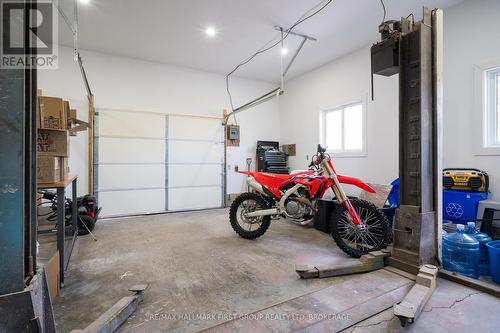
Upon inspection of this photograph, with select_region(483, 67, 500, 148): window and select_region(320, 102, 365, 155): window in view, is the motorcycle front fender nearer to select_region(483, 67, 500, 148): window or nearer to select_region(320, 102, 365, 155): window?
select_region(483, 67, 500, 148): window

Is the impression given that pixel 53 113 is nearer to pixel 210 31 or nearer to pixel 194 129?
pixel 210 31

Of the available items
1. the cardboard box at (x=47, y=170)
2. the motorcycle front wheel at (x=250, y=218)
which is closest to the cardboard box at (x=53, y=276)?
the cardboard box at (x=47, y=170)

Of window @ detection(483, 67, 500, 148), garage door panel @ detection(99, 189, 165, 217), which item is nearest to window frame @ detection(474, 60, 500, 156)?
window @ detection(483, 67, 500, 148)

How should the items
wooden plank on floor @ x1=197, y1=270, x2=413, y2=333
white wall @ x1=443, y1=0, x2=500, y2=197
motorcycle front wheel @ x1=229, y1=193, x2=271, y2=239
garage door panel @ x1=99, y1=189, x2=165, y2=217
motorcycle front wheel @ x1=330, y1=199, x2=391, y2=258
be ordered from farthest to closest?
garage door panel @ x1=99, y1=189, x2=165, y2=217 < motorcycle front wheel @ x1=229, y1=193, x2=271, y2=239 < white wall @ x1=443, y1=0, x2=500, y2=197 < motorcycle front wheel @ x1=330, y1=199, x2=391, y2=258 < wooden plank on floor @ x1=197, y1=270, x2=413, y2=333

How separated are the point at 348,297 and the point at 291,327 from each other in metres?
0.57

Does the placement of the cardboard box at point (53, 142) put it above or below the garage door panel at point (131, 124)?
below

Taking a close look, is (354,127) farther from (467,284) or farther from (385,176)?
(467,284)

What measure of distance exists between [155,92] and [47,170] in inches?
135

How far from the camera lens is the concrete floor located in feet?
4.96

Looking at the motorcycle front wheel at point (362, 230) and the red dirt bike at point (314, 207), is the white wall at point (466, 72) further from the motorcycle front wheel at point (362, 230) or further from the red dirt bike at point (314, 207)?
the motorcycle front wheel at point (362, 230)

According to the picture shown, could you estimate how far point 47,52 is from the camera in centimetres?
429

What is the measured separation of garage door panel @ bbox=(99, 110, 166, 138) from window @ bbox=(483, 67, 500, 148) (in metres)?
5.05

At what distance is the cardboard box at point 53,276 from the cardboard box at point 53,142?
817 mm

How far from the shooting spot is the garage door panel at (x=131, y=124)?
4.56 metres
